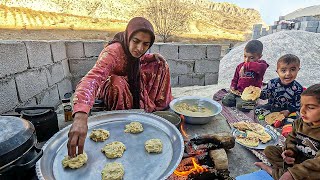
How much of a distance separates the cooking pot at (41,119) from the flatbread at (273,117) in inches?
118

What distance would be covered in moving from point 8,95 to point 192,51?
12.7 ft

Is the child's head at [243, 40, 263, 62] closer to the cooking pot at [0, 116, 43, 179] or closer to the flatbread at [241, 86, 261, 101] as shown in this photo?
the flatbread at [241, 86, 261, 101]

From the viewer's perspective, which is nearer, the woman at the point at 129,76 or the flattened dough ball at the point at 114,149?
the flattened dough ball at the point at 114,149

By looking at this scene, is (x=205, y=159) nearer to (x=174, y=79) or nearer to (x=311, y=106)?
(x=311, y=106)

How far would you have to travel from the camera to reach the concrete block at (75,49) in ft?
14.2

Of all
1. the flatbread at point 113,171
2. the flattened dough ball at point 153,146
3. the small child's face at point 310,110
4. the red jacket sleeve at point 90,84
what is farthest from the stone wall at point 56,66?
the small child's face at point 310,110

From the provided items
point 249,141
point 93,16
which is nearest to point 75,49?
point 249,141

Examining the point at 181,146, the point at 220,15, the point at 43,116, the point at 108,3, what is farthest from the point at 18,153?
the point at 220,15

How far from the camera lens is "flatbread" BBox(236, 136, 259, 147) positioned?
8.03 ft

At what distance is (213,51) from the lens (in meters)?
5.22

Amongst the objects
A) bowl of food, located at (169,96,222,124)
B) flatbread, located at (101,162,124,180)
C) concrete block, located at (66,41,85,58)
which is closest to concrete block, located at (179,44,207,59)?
bowl of food, located at (169,96,222,124)

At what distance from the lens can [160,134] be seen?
197 centimetres

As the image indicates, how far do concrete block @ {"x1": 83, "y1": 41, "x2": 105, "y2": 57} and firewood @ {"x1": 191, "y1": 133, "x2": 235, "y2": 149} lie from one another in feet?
10.5

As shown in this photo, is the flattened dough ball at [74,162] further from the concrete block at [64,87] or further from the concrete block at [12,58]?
the concrete block at [64,87]
